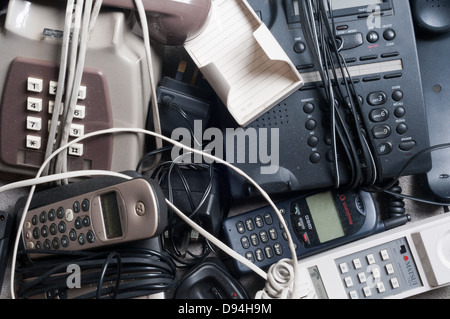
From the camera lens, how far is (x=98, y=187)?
658mm

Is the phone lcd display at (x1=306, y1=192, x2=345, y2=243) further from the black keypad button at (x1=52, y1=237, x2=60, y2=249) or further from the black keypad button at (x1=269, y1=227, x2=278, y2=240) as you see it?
the black keypad button at (x1=52, y1=237, x2=60, y2=249)

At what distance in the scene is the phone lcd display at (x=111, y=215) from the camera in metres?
0.64

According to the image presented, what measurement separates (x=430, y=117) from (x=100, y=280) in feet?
1.68

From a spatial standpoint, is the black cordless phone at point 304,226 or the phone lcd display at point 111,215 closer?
the phone lcd display at point 111,215

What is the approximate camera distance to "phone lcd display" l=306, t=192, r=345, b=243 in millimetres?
742

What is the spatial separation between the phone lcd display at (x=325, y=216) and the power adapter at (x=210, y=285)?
140 mm

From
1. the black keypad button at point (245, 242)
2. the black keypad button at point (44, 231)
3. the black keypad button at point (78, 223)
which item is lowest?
the black keypad button at point (245, 242)

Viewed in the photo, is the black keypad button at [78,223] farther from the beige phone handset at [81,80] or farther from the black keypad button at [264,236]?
the black keypad button at [264,236]

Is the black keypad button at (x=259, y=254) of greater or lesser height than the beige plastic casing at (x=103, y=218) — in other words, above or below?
below

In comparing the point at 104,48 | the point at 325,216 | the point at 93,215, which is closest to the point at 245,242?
the point at 325,216

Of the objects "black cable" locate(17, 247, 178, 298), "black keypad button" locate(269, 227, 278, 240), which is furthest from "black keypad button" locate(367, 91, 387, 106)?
"black cable" locate(17, 247, 178, 298)

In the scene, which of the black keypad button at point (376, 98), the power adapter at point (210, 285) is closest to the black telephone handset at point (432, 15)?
the black keypad button at point (376, 98)

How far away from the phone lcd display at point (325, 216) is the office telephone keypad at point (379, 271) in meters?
0.04
